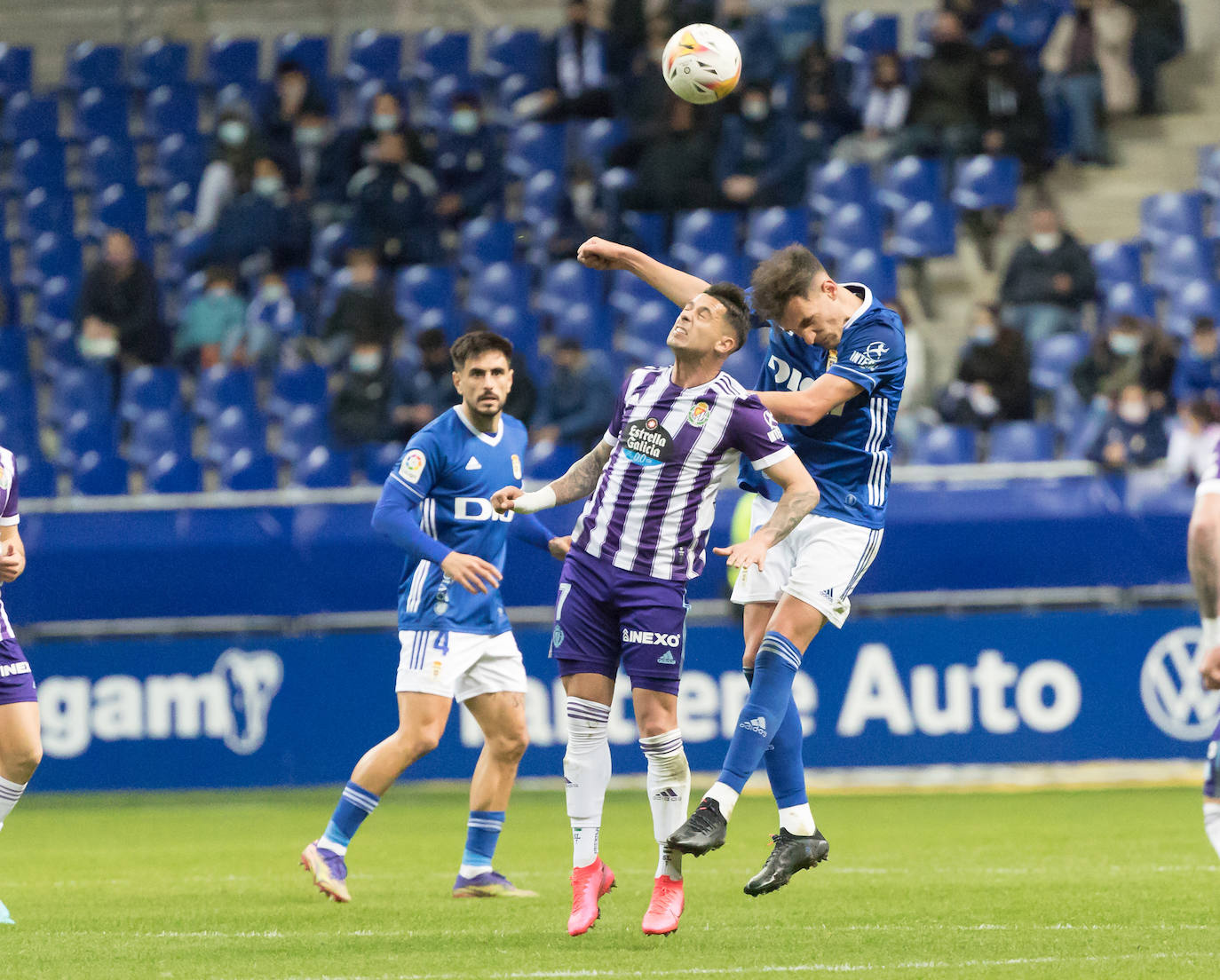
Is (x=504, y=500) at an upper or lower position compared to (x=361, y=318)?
lower

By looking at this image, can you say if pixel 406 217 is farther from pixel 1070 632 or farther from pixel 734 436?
pixel 734 436

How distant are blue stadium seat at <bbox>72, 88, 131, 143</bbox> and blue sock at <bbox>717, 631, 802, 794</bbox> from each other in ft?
50.6

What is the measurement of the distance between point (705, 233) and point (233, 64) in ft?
22.2

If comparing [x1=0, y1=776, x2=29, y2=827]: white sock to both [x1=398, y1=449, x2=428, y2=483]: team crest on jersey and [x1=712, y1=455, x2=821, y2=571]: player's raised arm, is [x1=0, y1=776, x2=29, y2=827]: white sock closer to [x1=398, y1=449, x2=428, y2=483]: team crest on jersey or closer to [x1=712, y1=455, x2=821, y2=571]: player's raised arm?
[x1=398, y1=449, x2=428, y2=483]: team crest on jersey

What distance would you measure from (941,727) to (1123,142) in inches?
308

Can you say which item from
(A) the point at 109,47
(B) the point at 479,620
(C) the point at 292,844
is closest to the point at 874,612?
(C) the point at 292,844

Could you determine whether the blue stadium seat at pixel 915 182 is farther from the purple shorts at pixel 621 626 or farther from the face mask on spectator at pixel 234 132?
the purple shorts at pixel 621 626

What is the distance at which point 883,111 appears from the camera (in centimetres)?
1770

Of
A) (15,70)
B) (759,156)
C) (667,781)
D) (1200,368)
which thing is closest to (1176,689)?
(1200,368)

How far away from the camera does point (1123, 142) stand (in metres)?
18.2

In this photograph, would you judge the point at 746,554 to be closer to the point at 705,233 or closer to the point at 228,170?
the point at 705,233

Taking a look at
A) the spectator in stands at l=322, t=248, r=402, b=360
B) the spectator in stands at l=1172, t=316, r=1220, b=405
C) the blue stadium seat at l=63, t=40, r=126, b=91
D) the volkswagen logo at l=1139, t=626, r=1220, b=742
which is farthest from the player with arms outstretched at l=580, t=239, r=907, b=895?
the blue stadium seat at l=63, t=40, r=126, b=91

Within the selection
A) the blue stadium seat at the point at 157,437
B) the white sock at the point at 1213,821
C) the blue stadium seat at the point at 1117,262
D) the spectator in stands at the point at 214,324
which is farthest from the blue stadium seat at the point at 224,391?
the white sock at the point at 1213,821

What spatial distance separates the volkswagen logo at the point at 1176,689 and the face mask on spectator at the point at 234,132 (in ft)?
35.9
